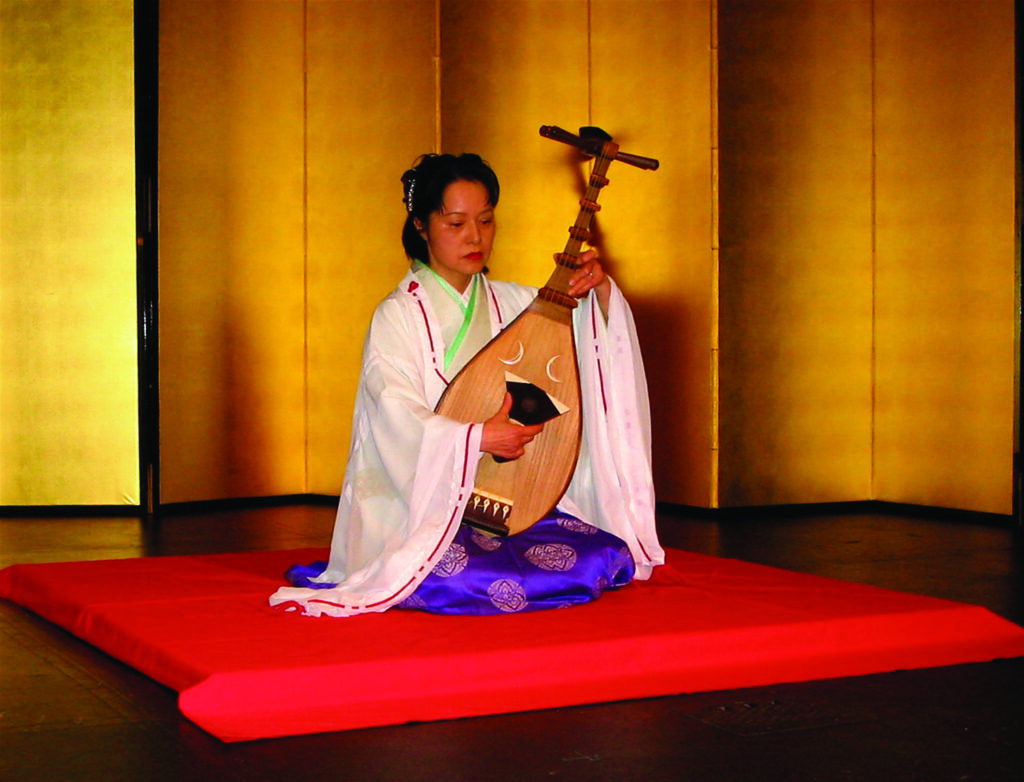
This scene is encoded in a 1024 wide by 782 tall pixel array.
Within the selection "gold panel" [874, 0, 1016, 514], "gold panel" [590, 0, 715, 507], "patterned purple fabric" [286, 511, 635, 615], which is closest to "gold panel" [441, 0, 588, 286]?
"gold panel" [590, 0, 715, 507]

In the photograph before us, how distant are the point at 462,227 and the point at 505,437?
0.56m

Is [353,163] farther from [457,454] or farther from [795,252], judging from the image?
[457,454]

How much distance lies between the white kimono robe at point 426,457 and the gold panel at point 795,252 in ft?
7.47

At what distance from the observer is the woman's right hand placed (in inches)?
108

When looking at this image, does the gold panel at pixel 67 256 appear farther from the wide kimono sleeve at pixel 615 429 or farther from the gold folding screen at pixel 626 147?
the wide kimono sleeve at pixel 615 429

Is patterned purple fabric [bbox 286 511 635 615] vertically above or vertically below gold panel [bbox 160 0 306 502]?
below

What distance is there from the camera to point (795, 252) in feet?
18.5

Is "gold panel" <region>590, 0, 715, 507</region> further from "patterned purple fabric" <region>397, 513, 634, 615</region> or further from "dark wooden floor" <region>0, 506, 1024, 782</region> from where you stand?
"dark wooden floor" <region>0, 506, 1024, 782</region>

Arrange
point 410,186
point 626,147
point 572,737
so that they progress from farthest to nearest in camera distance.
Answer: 1. point 626,147
2. point 410,186
3. point 572,737

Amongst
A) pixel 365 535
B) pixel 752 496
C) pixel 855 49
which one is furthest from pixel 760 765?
pixel 855 49

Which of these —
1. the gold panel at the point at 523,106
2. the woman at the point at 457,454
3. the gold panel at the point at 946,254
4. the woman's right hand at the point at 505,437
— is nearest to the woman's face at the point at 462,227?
the woman at the point at 457,454

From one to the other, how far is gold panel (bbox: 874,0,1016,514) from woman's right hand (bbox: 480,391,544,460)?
315 centimetres

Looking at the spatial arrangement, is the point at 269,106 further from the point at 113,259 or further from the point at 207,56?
the point at 113,259

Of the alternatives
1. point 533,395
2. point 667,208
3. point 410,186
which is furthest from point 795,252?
point 533,395
